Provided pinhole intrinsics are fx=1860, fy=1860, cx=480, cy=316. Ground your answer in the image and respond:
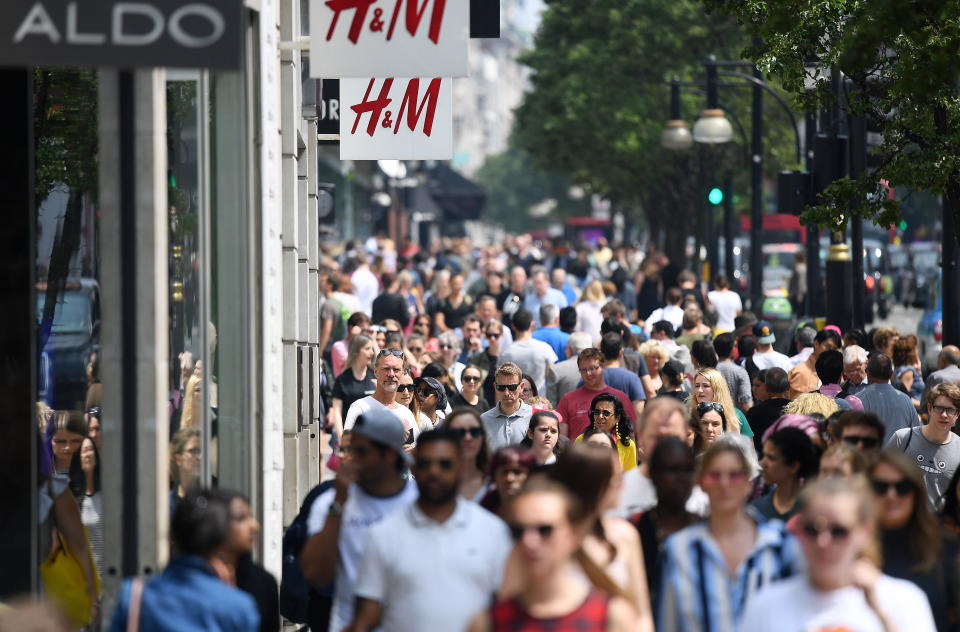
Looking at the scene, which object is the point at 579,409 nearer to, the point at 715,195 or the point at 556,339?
the point at 556,339

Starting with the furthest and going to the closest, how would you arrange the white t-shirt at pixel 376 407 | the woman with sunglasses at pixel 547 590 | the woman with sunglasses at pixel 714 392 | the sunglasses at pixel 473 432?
the white t-shirt at pixel 376 407 → the woman with sunglasses at pixel 714 392 → the sunglasses at pixel 473 432 → the woman with sunglasses at pixel 547 590

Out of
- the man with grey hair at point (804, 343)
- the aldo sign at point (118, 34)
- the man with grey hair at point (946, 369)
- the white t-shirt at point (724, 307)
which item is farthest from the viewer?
the white t-shirt at point (724, 307)

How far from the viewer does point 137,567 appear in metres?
6.85

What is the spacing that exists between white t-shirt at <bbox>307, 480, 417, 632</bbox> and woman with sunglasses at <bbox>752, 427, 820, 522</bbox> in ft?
5.29

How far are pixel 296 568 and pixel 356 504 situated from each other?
130cm

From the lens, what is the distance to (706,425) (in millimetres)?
10258

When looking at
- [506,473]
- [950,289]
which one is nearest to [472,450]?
[506,473]

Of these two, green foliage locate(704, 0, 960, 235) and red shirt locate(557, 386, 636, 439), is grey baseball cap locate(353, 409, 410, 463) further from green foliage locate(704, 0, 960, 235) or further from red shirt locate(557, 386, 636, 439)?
green foliage locate(704, 0, 960, 235)

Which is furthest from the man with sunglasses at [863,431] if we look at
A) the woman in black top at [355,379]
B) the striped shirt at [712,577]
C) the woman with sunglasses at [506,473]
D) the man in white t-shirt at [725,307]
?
the man in white t-shirt at [725,307]

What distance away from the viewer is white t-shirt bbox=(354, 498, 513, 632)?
6102 millimetres

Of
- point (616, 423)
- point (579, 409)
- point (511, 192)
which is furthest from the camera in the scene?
point (511, 192)

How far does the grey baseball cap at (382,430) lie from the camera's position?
6.71 meters

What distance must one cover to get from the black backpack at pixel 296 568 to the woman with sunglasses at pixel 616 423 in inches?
121

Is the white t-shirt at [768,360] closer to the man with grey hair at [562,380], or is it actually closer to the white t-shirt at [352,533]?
the man with grey hair at [562,380]
